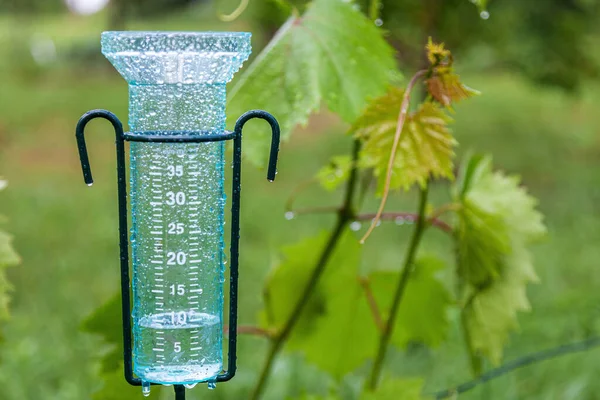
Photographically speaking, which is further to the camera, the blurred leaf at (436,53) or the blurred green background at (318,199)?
the blurred green background at (318,199)

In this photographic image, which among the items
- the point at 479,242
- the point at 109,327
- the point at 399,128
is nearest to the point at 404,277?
the point at 479,242

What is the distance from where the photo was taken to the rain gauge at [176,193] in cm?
101

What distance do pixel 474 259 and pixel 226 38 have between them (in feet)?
2.03

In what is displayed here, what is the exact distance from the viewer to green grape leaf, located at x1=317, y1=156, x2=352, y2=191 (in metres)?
1.42

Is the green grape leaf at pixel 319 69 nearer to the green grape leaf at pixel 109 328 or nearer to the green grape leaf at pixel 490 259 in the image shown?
the green grape leaf at pixel 490 259

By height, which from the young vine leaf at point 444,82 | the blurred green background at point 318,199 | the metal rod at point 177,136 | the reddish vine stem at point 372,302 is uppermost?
the young vine leaf at point 444,82

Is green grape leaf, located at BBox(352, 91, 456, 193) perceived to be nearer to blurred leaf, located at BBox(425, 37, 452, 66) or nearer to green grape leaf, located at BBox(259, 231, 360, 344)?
blurred leaf, located at BBox(425, 37, 452, 66)

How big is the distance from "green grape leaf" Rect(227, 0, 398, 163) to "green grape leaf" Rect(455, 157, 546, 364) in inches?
10.8

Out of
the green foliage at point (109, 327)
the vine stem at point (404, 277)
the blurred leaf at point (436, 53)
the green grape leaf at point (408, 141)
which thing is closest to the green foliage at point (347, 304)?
the vine stem at point (404, 277)

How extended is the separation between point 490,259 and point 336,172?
288mm

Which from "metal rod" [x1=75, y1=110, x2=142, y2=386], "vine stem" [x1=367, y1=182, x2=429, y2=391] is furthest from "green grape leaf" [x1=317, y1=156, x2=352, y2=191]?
"metal rod" [x1=75, y1=110, x2=142, y2=386]

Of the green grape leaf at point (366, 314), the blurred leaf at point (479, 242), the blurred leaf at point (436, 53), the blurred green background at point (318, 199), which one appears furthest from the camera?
the blurred green background at point (318, 199)

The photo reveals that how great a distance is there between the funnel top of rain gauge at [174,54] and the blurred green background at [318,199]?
39 centimetres

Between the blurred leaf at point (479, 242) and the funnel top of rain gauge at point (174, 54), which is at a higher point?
Result: the funnel top of rain gauge at point (174, 54)
